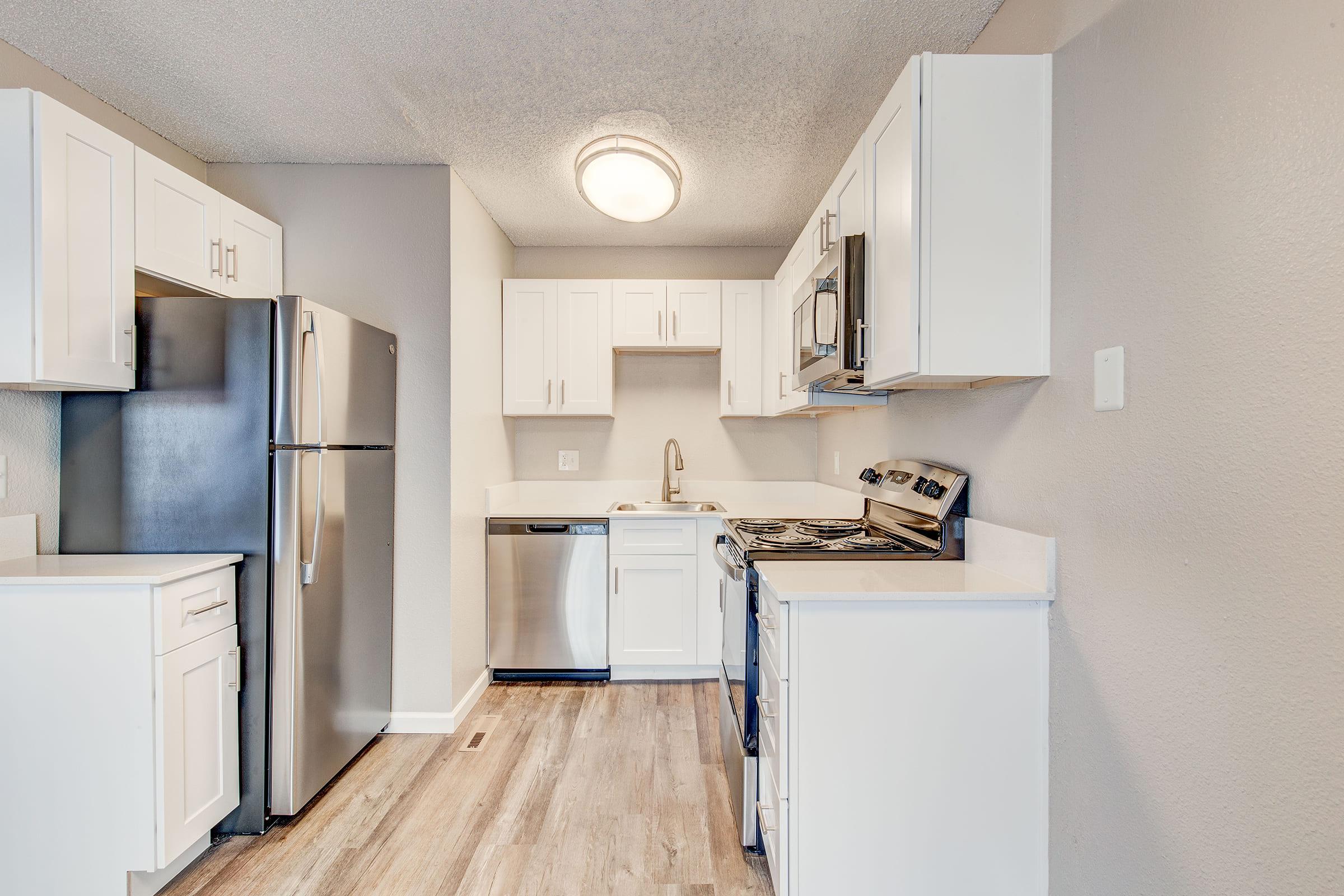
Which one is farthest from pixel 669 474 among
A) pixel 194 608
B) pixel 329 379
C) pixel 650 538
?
pixel 194 608

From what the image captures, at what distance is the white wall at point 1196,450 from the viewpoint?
847mm

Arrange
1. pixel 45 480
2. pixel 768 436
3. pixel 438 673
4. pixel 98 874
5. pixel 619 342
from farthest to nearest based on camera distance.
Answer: pixel 768 436 → pixel 619 342 → pixel 438 673 → pixel 45 480 → pixel 98 874

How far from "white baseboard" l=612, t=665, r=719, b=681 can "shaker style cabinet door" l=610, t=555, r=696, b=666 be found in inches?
2.3

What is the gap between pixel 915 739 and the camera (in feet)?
4.70

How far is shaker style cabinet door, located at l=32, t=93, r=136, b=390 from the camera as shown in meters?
1.64

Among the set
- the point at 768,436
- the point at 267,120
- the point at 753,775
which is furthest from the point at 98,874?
the point at 768,436

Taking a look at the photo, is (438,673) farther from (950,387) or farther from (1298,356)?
(1298,356)

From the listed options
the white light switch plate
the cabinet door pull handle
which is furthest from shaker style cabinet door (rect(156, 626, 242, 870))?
the white light switch plate

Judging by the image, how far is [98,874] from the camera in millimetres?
1614

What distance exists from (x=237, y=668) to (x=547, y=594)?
1441mm

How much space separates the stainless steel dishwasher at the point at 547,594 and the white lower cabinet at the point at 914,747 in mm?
1860

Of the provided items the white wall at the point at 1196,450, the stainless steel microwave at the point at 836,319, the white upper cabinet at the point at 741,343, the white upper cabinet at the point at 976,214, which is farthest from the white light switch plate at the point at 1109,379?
the white upper cabinet at the point at 741,343

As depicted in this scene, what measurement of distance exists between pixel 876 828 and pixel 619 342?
8.61 ft

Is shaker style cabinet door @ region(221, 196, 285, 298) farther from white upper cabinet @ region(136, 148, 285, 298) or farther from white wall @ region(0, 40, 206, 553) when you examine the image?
white wall @ region(0, 40, 206, 553)
